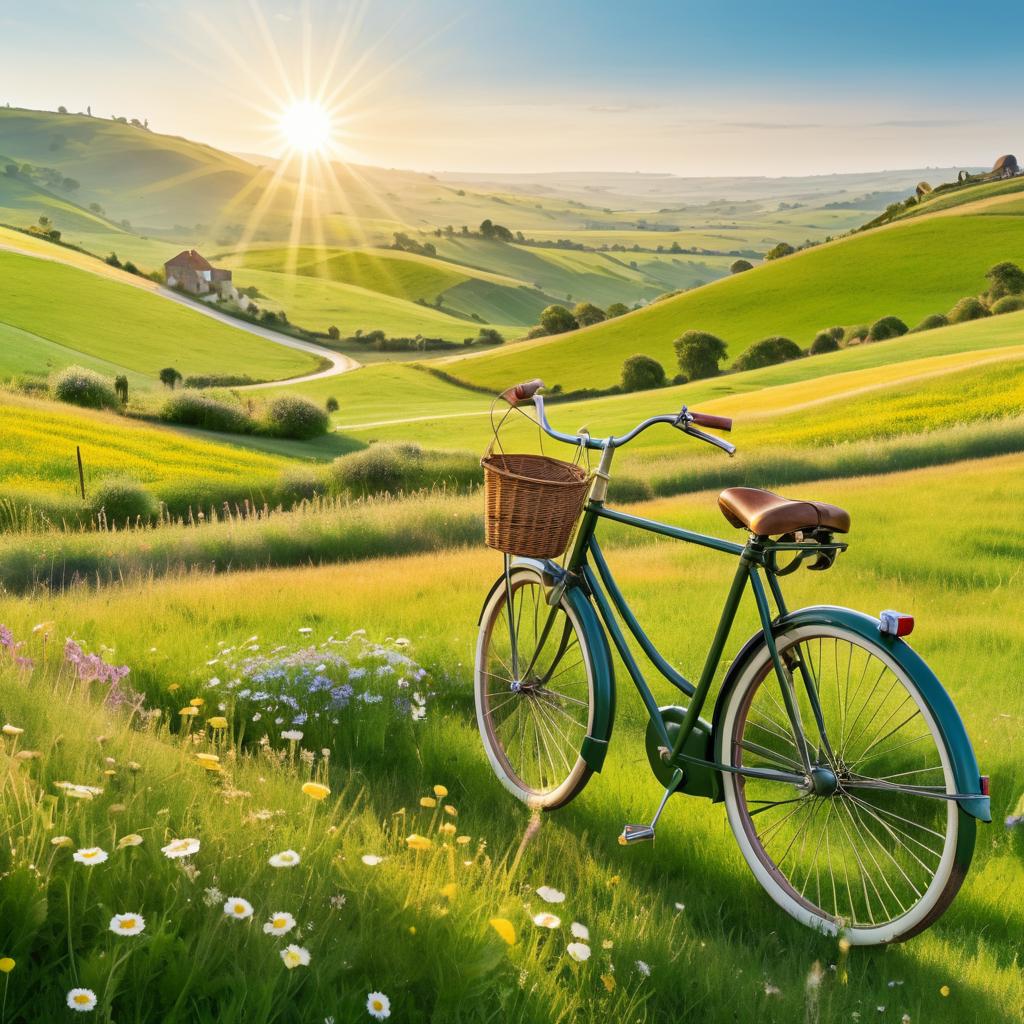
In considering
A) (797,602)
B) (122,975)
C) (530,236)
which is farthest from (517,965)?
(530,236)

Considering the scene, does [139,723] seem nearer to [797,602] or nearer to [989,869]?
[989,869]

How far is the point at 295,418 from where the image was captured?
113 ft

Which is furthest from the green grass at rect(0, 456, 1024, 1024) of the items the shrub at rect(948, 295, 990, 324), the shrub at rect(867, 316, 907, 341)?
the shrub at rect(867, 316, 907, 341)

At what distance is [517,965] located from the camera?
8.84 ft

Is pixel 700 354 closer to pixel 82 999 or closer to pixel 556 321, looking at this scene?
pixel 556 321

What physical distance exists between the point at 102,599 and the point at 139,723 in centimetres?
315

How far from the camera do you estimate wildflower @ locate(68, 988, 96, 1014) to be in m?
2.08

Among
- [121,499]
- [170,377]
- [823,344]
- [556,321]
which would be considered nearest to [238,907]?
[121,499]

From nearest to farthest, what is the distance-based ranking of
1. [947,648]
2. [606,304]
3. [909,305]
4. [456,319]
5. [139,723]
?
[139,723]
[947,648]
[909,305]
[456,319]
[606,304]

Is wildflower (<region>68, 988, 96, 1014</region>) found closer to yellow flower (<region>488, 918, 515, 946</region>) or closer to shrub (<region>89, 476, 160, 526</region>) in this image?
yellow flower (<region>488, 918, 515, 946</region>)

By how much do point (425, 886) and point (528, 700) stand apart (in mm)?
2101

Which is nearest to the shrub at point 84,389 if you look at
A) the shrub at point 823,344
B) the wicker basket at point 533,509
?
the wicker basket at point 533,509

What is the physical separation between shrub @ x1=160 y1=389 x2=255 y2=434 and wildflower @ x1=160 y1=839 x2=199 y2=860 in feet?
103

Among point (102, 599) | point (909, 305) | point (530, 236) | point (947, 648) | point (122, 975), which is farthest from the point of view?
point (530, 236)
